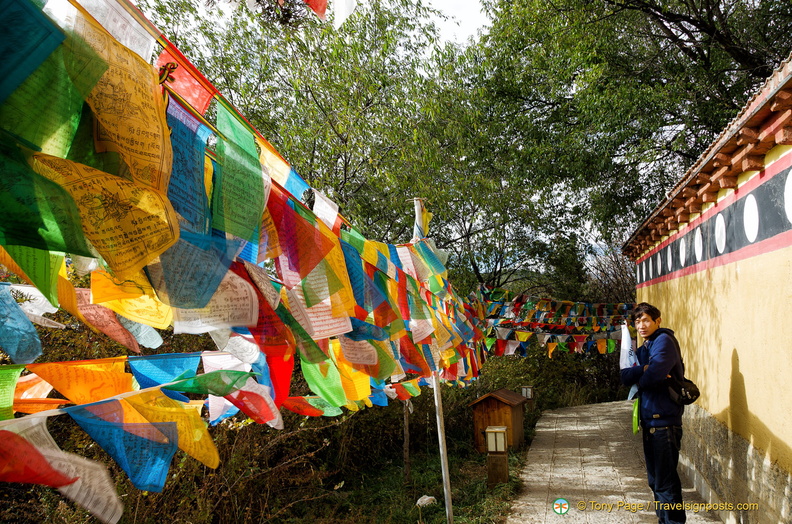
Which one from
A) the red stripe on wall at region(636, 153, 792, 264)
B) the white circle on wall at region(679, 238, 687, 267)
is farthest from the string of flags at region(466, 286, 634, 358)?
the red stripe on wall at region(636, 153, 792, 264)

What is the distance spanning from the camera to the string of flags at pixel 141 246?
0.82 metres

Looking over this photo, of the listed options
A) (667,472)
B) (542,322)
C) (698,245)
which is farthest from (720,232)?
(542,322)

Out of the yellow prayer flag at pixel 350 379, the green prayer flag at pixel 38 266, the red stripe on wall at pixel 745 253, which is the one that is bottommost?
the yellow prayer flag at pixel 350 379

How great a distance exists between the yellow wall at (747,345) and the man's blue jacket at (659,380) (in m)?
0.49

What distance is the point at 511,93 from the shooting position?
13.2m

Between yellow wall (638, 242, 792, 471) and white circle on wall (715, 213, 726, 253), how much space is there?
7.8 inches

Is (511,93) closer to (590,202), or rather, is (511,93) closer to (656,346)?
(590,202)

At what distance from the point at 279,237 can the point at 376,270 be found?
33.4 inches

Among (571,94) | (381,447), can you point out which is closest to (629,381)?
(381,447)

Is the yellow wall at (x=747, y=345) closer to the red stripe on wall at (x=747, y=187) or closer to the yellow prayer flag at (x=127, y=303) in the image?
the red stripe on wall at (x=747, y=187)

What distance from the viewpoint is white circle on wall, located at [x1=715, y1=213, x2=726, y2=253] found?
15.0 feet

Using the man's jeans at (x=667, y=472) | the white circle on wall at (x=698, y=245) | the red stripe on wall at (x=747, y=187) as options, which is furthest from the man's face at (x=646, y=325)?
the white circle on wall at (x=698, y=245)

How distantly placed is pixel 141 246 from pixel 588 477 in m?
7.04

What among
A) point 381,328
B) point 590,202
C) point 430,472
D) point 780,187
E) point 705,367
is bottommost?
point 430,472
